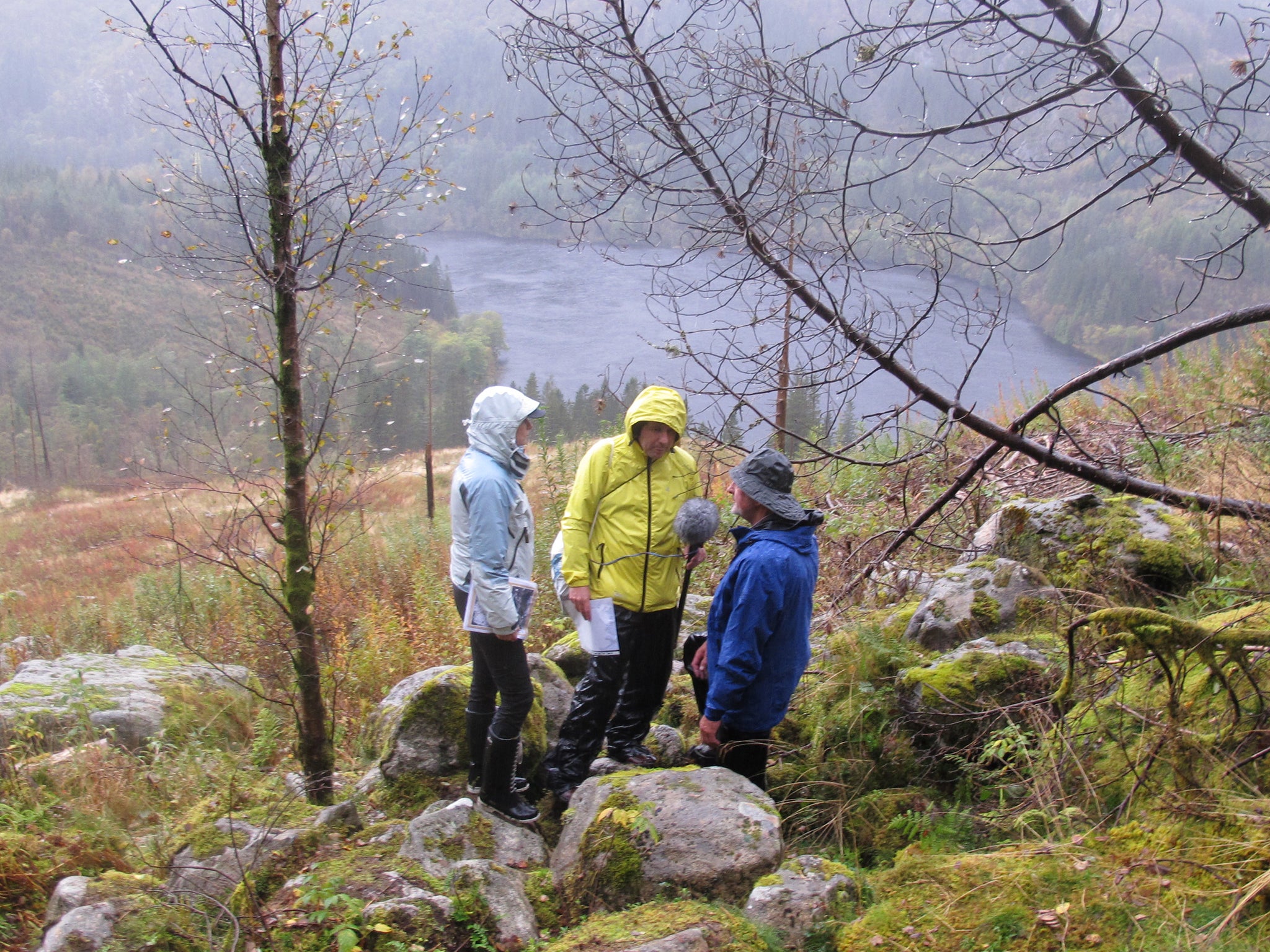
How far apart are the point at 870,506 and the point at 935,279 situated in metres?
3.68

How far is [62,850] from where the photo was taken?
3.71m

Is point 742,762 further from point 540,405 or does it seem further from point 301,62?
point 301,62

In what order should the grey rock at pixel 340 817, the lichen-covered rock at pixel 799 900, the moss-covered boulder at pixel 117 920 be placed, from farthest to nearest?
1. the grey rock at pixel 340 817
2. the moss-covered boulder at pixel 117 920
3. the lichen-covered rock at pixel 799 900

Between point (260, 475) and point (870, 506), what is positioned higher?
point (260, 475)

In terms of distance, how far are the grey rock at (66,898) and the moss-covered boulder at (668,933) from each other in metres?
1.88

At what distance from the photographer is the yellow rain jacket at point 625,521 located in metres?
3.77

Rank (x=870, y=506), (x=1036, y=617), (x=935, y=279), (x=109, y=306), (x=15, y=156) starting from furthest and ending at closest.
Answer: (x=15, y=156) < (x=109, y=306) < (x=870, y=506) < (x=1036, y=617) < (x=935, y=279)

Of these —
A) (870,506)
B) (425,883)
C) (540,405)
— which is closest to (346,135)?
(540,405)

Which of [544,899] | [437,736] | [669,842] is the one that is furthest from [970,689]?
[437,736]

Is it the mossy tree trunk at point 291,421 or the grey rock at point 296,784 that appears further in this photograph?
the grey rock at point 296,784

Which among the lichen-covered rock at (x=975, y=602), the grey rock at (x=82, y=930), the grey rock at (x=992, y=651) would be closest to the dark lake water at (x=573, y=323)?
the lichen-covered rock at (x=975, y=602)

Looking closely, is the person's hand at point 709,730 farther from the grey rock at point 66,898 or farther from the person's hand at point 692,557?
the grey rock at point 66,898

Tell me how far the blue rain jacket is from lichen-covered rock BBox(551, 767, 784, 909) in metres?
0.32

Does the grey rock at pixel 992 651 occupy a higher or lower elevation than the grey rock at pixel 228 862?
higher
